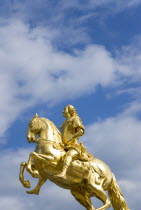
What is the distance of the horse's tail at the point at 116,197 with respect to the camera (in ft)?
48.4

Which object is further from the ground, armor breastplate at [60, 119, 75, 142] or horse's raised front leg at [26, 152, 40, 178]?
armor breastplate at [60, 119, 75, 142]

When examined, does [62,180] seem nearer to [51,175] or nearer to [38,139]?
[51,175]

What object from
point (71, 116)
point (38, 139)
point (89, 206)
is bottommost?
point (89, 206)

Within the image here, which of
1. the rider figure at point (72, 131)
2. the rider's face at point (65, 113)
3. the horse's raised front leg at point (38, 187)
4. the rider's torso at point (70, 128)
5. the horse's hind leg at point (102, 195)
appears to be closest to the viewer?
the horse's hind leg at point (102, 195)

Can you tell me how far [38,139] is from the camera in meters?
14.2

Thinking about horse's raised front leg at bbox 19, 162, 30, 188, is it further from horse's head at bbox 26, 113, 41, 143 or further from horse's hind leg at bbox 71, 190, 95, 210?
horse's hind leg at bbox 71, 190, 95, 210

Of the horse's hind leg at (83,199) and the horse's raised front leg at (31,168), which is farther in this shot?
the horse's hind leg at (83,199)

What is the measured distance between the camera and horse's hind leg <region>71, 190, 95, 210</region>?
1469 centimetres

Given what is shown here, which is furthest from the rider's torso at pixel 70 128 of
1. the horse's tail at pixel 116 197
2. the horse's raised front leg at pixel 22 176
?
the horse's tail at pixel 116 197

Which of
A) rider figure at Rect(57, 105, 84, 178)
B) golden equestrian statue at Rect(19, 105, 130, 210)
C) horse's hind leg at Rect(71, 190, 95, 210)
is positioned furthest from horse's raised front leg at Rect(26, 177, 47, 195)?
rider figure at Rect(57, 105, 84, 178)

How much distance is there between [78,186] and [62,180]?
0.80m

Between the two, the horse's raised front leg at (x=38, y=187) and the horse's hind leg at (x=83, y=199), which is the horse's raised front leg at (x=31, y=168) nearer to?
the horse's raised front leg at (x=38, y=187)

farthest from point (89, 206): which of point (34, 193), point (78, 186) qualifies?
point (34, 193)

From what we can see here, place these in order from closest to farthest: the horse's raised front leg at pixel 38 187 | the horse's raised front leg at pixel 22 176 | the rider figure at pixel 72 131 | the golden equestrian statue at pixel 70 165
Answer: the golden equestrian statue at pixel 70 165 → the horse's raised front leg at pixel 22 176 → the rider figure at pixel 72 131 → the horse's raised front leg at pixel 38 187
